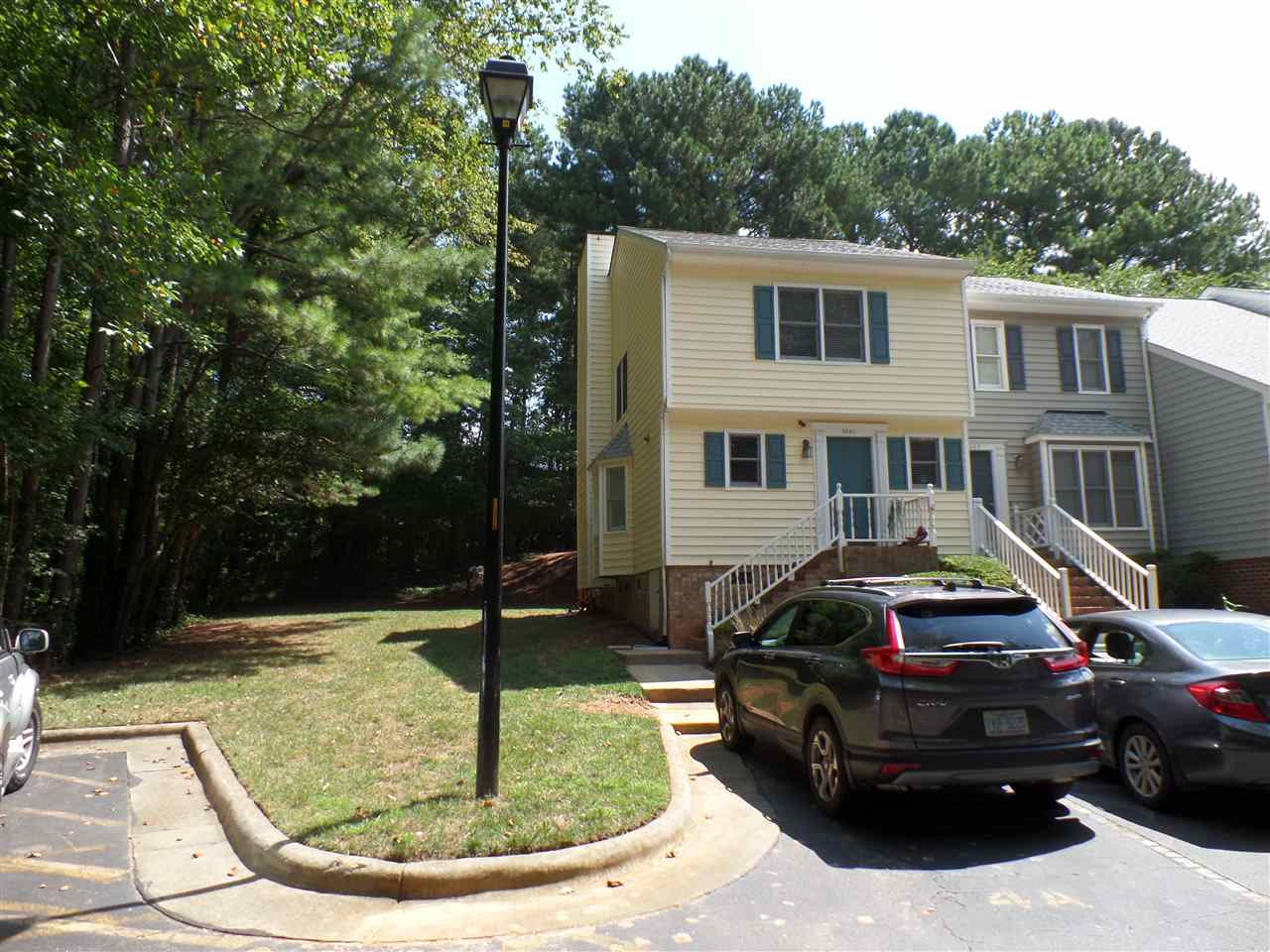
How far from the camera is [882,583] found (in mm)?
7281

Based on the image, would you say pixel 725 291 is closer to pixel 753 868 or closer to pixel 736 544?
pixel 736 544

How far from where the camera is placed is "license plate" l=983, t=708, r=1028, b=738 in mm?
5883

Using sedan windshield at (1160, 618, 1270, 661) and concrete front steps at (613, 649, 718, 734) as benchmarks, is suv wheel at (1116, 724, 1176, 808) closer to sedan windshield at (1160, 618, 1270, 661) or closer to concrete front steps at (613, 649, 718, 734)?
sedan windshield at (1160, 618, 1270, 661)

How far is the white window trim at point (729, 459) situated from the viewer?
622 inches

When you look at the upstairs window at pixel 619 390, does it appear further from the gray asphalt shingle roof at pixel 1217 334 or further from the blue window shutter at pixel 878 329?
the gray asphalt shingle roof at pixel 1217 334

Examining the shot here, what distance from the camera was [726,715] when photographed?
28.6 feet

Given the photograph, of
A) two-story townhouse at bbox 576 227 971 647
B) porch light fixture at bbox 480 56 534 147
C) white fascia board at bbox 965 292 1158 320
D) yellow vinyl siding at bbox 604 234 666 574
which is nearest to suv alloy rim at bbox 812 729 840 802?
porch light fixture at bbox 480 56 534 147

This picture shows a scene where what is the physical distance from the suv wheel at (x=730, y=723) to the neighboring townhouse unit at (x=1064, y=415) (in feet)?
36.5

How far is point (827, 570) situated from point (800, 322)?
4930 mm

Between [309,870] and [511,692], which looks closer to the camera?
[309,870]

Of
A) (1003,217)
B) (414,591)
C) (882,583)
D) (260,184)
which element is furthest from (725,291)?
(1003,217)

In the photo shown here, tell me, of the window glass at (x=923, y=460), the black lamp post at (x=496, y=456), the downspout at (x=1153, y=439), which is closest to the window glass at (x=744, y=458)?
the window glass at (x=923, y=460)

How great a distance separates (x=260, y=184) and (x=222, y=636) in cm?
942

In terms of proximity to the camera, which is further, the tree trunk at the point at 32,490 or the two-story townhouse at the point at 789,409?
the two-story townhouse at the point at 789,409
